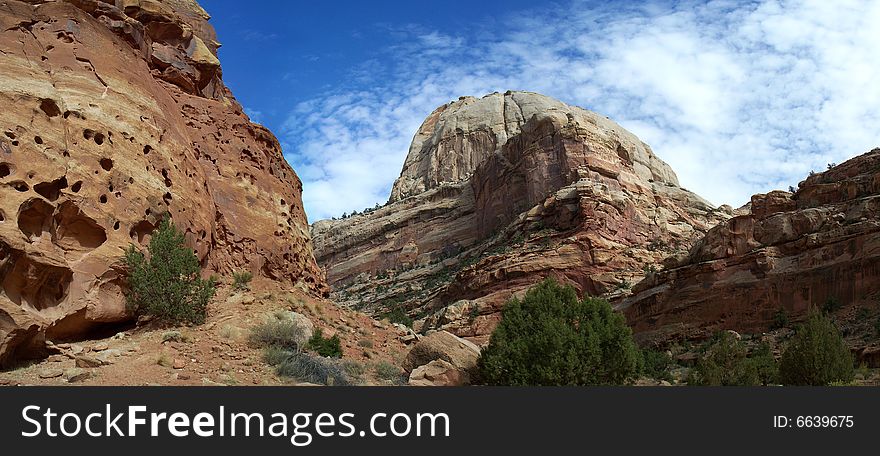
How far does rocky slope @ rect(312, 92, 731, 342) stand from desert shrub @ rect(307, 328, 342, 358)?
1245 inches

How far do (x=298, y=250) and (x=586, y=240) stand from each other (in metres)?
34.3

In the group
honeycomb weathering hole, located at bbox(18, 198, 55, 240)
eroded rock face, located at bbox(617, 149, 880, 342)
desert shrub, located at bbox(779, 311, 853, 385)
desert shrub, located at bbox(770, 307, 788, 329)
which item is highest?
eroded rock face, located at bbox(617, 149, 880, 342)

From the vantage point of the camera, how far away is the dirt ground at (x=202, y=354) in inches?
653

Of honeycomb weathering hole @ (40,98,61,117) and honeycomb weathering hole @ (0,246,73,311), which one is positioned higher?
honeycomb weathering hole @ (40,98,61,117)

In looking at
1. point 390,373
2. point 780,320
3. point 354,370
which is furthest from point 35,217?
point 780,320

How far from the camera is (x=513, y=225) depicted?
68.6 meters

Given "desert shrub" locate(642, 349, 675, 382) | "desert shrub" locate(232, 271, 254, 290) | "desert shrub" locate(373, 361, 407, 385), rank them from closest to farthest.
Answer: "desert shrub" locate(373, 361, 407, 385) → "desert shrub" locate(232, 271, 254, 290) → "desert shrub" locate(642, 349, 675, 382)

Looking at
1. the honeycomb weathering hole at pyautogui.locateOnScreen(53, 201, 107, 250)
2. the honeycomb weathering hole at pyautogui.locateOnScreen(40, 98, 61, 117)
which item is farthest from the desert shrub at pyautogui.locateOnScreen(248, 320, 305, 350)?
the honeycomb weathering hole at pyautogui.locateOnScreen(40, 98, 61, 117)

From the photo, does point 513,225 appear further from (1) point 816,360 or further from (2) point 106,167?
(2) point 106,167

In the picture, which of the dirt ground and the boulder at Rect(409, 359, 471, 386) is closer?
the dirt ground

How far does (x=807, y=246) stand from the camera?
139ft

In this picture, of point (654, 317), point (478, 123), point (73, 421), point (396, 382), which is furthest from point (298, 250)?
point (478, 123)

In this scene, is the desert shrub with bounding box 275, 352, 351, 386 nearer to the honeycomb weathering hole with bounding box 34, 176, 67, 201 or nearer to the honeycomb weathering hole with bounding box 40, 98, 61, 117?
the honeycomb weathering hole with bounding box 34, 176, 67, 201

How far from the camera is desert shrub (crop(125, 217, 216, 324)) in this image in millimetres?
19922
